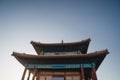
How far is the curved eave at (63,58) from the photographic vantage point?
1256 cm

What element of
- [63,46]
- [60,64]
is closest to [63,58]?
[60,64]

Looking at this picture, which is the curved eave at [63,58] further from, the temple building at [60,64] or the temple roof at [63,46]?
the temple roof at [63,46]

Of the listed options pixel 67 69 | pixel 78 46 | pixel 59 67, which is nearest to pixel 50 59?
pixel 59 67

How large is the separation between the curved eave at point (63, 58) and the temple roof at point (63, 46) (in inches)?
128

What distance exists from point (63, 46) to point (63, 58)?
362 cm

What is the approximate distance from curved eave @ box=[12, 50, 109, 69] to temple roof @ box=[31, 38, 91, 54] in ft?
10.7

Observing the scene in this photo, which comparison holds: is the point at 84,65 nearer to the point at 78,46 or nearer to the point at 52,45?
the point at 78,46

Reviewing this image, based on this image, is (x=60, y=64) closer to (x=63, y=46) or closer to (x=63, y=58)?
(x=63, y=58)

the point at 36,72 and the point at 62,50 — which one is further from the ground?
the point at 62,50

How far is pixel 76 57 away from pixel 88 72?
125 inches

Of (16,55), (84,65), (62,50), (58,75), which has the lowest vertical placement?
(58,75)

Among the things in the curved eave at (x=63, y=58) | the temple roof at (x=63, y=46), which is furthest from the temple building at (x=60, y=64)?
the temple roof at (x=63, y=46)

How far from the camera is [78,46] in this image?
16.5 meters

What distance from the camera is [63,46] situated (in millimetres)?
16578
